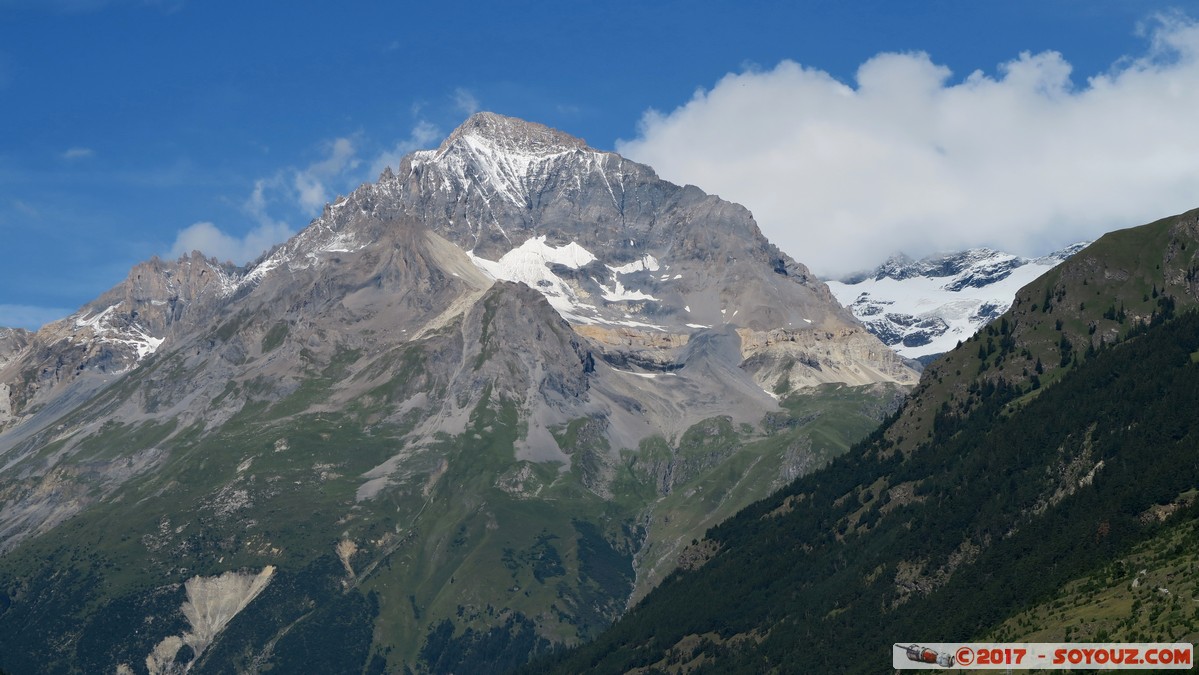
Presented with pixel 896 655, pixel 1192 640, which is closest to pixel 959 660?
pixel 896 655

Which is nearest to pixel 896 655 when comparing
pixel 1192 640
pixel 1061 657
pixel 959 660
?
pixel 959 660

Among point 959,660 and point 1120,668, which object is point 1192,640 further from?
point 959,660

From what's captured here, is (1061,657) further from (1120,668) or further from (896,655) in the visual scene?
(896,655)

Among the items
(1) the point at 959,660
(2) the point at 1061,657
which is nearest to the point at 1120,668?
(2) the point at 1061,657

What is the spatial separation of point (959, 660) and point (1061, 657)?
14.2 m

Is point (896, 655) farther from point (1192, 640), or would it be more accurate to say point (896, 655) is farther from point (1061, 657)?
point (1192, 640)

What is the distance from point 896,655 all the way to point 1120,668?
29.2 metres

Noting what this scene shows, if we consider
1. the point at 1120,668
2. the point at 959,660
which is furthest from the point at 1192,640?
the point at 959,660

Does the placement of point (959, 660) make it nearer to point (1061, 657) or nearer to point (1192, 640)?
point (1061, 657)

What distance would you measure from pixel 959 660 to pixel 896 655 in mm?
9542

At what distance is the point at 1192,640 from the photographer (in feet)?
652

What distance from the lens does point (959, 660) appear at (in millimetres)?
195500

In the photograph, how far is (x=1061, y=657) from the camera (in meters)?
199

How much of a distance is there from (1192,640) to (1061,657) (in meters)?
16.5
